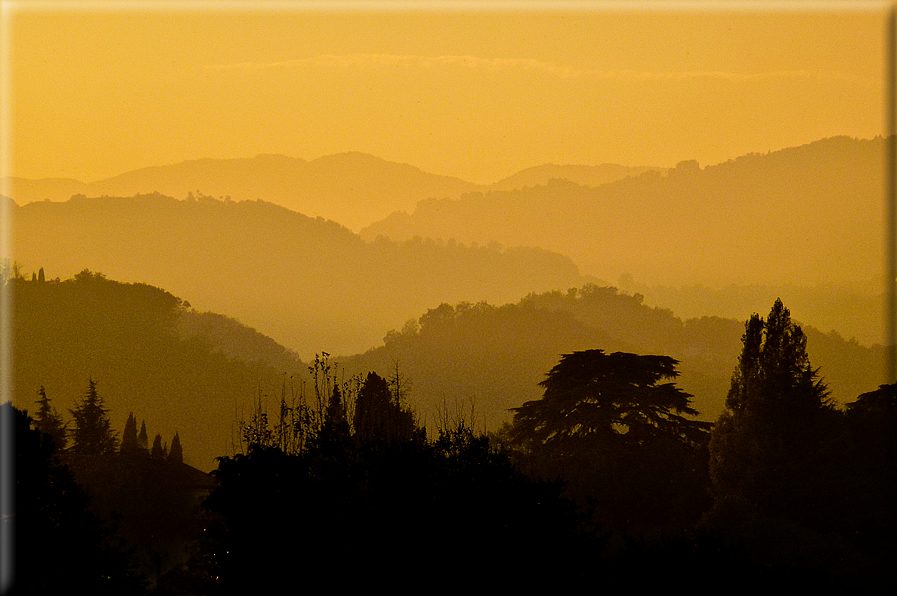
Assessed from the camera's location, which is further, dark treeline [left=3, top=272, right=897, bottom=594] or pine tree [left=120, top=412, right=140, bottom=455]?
pine tree [left=120, top=412, right=140, bottom=455]

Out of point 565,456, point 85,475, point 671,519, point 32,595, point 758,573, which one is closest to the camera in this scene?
point 32,595

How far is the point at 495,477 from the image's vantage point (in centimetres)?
4278

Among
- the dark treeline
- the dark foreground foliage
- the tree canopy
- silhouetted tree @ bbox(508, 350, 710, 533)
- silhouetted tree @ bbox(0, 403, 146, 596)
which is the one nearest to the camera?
silhouetted tree @ bbox(0, 403, 146, 596)

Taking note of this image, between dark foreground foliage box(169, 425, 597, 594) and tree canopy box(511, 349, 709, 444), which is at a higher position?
tree canopy box(511, 349, 709, 444)

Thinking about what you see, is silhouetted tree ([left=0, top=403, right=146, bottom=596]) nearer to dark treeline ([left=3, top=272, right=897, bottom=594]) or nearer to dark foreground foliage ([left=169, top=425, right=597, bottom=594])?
dark treeline ([left=3, top=272, right=897, bottom=594])

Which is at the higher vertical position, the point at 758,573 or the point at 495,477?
the point at 495,477

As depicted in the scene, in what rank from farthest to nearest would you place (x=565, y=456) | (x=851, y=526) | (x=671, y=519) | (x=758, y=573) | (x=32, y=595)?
(x=565, y=456), (x=671, y=519), (x=851, y=526), (x=758, y=573), (x=32, y=595)

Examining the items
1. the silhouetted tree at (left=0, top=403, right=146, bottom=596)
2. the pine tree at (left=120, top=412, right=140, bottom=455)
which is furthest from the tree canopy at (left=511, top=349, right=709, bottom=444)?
the silhouetted tree at (left=0, top=403, right=146, bottom=596)

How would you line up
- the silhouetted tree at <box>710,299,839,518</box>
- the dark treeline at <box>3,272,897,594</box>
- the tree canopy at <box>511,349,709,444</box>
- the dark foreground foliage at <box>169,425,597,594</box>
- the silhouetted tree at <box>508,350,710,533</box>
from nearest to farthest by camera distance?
the dark foreground foliage at <box>169,425,597,594</box>, the dark treeline at <box>3,272,897,594</box>, the silhouetted tree at <box>710,299,839,518</box>, the silhouetted tree at <box>508,350,710,533</box>, the tree canopy at <box>511,349,709,444</box>

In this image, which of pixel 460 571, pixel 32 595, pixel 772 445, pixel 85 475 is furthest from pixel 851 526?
pixel 85 475

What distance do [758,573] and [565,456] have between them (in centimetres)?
3473

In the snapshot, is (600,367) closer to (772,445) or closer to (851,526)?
(772,445)

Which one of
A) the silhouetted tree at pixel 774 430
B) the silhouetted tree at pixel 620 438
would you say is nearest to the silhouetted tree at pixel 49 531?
the silhouetted tree at pixel 620 438

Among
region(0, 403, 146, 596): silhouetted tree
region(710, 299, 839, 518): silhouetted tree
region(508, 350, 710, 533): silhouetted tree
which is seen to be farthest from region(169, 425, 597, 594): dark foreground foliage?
region(508, 350, 710, 533): silhouetted tree
